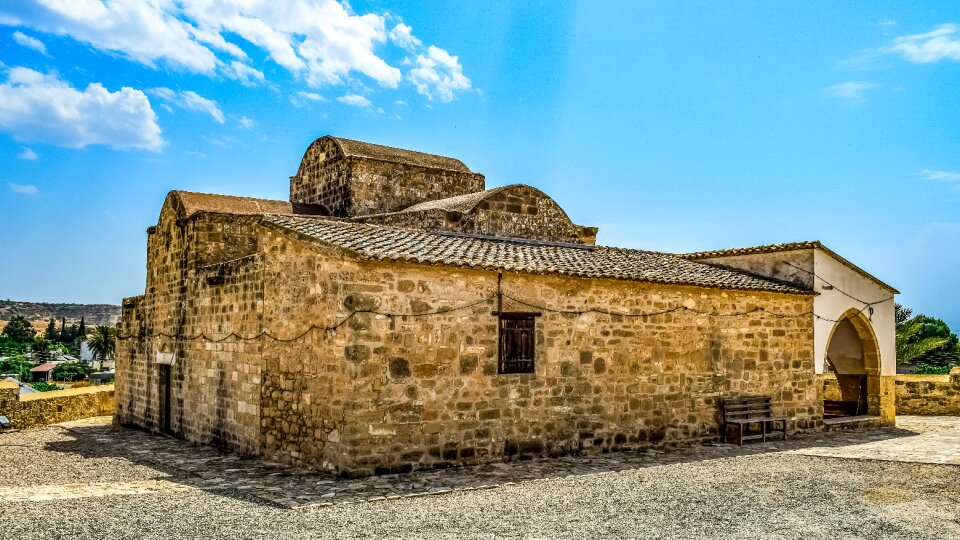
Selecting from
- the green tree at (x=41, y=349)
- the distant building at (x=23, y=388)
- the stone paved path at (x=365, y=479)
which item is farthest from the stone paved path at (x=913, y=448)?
the green tree at (x=41, y=349)

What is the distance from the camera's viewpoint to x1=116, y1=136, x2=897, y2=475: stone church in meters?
9.89

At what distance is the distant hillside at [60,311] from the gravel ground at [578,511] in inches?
3617

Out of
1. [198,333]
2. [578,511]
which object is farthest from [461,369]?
[198,333]

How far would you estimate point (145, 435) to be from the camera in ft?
48.5

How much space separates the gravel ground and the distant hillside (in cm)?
9187

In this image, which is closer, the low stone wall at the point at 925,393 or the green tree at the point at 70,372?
the low stone wall at the point at 925,393

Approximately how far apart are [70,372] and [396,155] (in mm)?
49851

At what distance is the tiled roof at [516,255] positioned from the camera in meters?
10.3

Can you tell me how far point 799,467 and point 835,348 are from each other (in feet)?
28.5

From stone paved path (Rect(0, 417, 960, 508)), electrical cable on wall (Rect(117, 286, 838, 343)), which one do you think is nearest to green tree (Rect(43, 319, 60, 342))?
stone paved path (Rect(0, 417, 960, 508))

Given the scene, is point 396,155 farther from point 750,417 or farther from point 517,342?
point 750,417

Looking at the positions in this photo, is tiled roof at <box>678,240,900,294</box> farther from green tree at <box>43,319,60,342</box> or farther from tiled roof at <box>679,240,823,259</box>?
green tree at <box>43,319,60,342</box>

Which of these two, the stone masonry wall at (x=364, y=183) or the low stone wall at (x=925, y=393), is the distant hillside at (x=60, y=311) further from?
the low stone wall at (x=925, y=393)

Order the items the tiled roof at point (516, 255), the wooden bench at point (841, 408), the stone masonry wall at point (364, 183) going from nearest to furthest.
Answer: the tiled roof at point (516, 255) → the wooden bench at point (841, 408) → the stone masonry wall at point (364, 183)
